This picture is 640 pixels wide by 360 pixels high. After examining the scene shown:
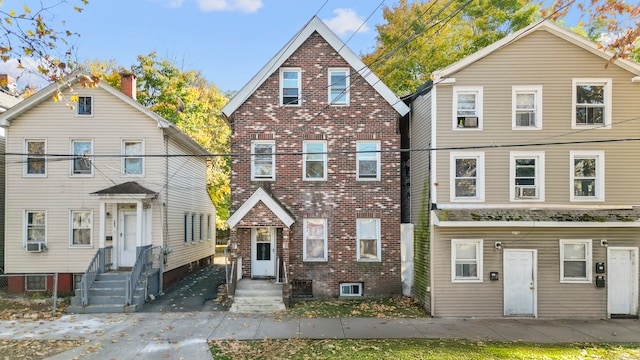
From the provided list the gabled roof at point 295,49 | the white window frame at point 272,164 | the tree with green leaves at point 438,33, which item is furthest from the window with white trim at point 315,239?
the tree with green leaves at point 438,33

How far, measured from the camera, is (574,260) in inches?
501

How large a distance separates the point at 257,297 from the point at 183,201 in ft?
22.6

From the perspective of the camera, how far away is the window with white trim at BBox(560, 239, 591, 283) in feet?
41.5

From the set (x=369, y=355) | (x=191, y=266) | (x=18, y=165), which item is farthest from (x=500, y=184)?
(x=18, y=165)

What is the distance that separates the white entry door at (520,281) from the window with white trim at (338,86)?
24.6 ft

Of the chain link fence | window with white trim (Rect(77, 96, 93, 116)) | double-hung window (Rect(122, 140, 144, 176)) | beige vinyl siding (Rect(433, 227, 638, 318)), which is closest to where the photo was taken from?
beige vinyl siding (Rect(433, 227, 638, 318))

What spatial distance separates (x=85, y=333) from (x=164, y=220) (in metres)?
5.52

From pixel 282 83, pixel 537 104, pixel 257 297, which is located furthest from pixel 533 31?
pixel 257 297

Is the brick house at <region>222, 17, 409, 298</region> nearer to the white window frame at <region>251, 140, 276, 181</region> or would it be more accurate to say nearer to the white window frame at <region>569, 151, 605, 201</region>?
the white window frame at <region>251, 140, 276, 181</region>

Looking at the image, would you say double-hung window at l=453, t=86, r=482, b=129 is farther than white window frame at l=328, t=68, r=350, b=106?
No

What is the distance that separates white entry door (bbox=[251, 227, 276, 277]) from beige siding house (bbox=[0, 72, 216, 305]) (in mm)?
3590

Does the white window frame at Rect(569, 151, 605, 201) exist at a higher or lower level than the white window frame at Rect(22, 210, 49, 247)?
higher

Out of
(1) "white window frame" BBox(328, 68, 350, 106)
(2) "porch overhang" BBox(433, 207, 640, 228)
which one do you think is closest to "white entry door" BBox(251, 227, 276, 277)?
(1) "white window frame" BBox(328, 68, 350, 106)

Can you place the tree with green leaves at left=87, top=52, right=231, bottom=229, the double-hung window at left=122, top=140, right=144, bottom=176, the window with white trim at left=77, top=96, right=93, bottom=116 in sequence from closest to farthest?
the window with white trim at left=77, top=96, right=93, bottom=116 → the double-hung window at left=122, top=140, right=144, bottom=176 → the tree with green leaves at left=87, top=52, right=231, bottom=229
